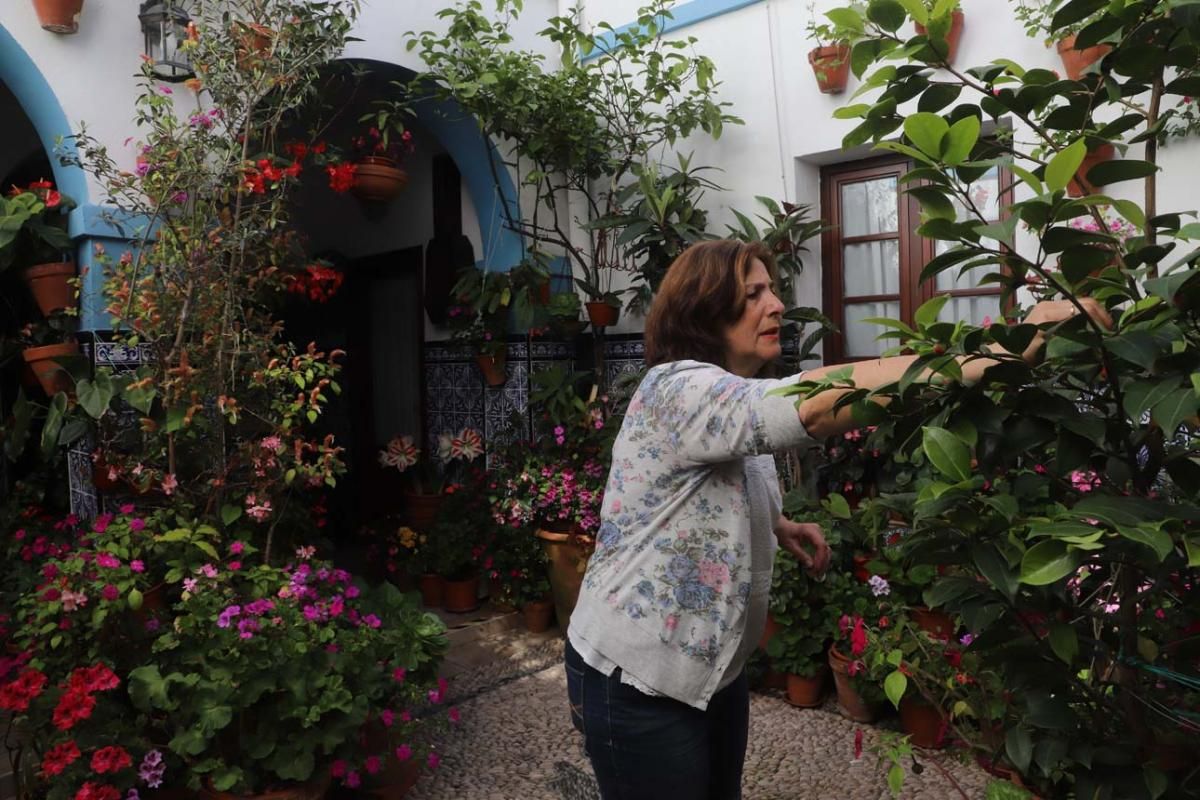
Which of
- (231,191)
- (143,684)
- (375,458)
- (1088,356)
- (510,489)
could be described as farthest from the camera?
(375,458)

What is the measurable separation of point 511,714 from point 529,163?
321cm

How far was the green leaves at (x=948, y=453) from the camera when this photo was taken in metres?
1.07

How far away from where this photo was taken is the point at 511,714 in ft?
12.4

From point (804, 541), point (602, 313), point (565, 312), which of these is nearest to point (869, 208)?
point (602, 313)

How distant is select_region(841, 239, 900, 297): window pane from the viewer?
4465mm

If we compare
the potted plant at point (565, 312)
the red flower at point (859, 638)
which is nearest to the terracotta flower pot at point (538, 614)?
the potted plant at point (565, 312)

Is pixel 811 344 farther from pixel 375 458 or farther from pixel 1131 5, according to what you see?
pixel 375 458

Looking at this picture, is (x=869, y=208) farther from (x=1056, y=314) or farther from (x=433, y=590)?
(x=1056, y=314)

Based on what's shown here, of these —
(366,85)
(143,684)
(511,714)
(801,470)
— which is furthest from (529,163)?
(143,684)

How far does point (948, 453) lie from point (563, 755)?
2.77 metres

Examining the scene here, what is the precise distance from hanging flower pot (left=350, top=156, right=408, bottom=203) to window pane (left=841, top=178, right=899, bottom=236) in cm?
257

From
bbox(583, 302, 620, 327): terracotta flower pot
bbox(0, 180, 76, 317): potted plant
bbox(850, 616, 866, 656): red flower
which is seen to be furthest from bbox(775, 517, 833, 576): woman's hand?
bbox(583, 302, 620, 327): terracotta flower pot

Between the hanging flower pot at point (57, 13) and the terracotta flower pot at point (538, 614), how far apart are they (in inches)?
134

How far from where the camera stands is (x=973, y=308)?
13.7 feet
